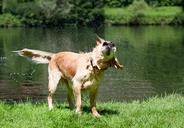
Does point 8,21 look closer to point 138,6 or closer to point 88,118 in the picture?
point 138,6

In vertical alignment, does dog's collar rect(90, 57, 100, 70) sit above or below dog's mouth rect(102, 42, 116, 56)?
below

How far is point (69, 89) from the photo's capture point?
14297 millimetres

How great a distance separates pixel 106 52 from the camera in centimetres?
1220

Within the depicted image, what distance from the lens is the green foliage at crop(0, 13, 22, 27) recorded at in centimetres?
11706

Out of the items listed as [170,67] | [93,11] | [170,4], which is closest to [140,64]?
[170,67]

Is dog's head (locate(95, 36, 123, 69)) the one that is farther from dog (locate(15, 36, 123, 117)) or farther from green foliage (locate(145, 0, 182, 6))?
green foliage (locate(145, 0, 182, 6))

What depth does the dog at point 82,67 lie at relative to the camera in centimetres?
1242

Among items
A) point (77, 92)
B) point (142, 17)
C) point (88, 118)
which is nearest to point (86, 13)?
point (142, 17)

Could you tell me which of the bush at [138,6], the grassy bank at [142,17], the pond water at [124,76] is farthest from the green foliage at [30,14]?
the pond water at [124,76]

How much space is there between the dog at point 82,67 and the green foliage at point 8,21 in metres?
105

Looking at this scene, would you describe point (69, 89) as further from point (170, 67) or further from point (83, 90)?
point (170, 67)

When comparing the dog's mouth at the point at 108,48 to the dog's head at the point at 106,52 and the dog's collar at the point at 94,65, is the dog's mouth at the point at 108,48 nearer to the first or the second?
the dog's head at the point at 106,52

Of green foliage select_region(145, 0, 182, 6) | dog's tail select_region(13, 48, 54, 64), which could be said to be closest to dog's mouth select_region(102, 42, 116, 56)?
dog's tail select_region(13, 48, 54, 64)

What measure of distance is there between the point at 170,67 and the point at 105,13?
276ft
